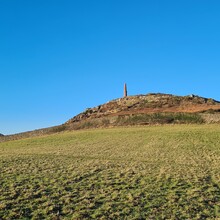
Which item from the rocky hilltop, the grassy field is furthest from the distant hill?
the grassy field

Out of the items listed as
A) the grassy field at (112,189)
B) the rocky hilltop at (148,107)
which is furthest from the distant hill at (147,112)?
the grassy field at (112,189)

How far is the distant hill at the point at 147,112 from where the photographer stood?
6538 centimetres

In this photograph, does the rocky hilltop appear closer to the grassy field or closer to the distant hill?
the distant hill

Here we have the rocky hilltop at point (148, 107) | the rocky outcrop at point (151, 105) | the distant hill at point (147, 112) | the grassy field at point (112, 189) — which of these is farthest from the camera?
the rocky outcrop at point (151, 105)

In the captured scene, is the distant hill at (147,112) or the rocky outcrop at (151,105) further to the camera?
the rocky outcrop at (151,105)

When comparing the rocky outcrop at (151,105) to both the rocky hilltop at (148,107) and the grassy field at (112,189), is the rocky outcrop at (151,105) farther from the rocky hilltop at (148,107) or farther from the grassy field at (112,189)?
the grassy field at (112,189)

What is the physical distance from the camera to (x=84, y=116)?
88312 mm

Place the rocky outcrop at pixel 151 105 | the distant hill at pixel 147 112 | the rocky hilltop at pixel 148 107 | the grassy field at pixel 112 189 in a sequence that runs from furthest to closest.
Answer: the rocky outcrop at pixel 151 105 → the rocky hilltop at pixel 148 107 → the distant hill at pixel 147 112 → the grassy field at pixel 112 189

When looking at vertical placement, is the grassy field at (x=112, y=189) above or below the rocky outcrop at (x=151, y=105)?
below

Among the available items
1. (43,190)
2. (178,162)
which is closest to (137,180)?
(43,190)

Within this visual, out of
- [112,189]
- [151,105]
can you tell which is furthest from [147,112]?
[112,189]

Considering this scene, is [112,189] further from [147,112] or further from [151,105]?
[151,105]

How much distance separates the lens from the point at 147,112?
72875 millimetres

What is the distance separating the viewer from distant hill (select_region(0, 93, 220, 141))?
65.4m
